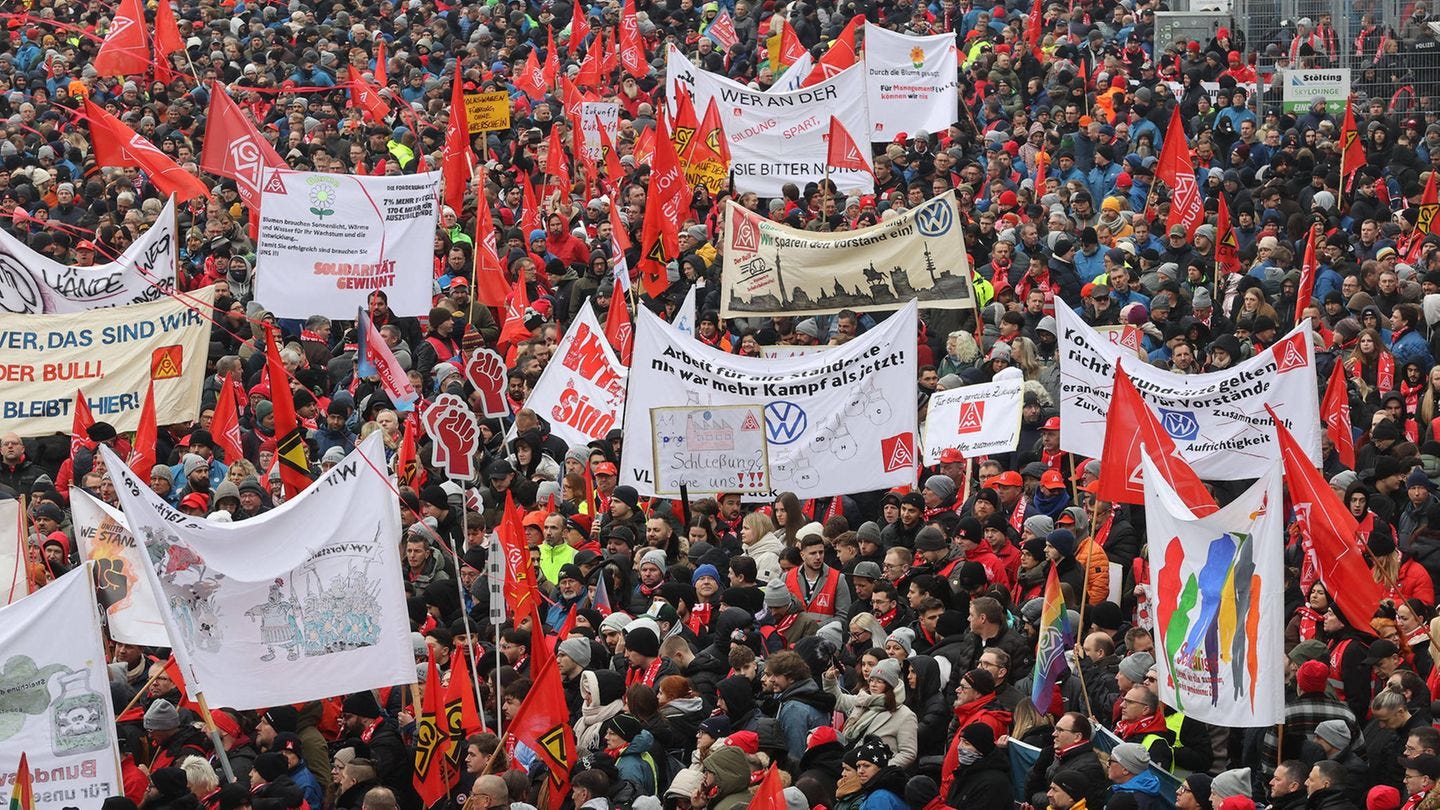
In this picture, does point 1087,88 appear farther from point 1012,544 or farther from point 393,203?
point 1012,544

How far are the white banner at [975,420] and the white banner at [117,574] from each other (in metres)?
4.87

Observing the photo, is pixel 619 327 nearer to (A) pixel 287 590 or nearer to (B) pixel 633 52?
(A) pixel 287 590

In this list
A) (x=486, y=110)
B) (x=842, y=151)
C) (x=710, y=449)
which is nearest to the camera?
(x=710, y=449)

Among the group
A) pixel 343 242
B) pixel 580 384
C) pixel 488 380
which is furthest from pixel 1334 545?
pixel 343 242

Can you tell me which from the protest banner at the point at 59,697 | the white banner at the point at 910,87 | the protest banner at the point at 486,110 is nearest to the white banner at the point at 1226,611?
the protest banner at the point at 59,697

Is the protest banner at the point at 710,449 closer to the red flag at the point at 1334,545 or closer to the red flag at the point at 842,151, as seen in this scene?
the red flag at the point at 1334,545

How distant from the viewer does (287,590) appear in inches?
452

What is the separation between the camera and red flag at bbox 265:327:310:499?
14.6 metres

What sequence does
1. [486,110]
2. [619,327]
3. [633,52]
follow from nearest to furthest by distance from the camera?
[619,327] < [486,110] < [633,52]

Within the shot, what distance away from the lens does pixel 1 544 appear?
1223 centimetres

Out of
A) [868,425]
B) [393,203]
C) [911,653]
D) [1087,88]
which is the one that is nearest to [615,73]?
[1087,88]

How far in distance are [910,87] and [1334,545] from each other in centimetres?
1322

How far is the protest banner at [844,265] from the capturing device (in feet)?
56.3

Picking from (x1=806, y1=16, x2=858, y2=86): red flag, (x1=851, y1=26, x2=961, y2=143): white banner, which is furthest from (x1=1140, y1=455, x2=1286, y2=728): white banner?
(x1=806, y1=16, x2=858, y2=86): red flag
